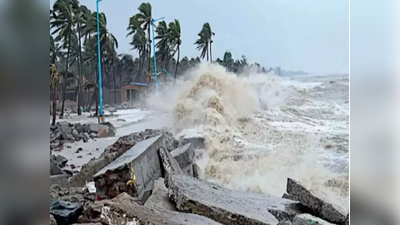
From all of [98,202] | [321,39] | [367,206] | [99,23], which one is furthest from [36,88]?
[367,206]

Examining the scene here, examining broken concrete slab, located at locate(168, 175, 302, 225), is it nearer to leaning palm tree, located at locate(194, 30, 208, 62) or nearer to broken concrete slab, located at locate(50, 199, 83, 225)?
broken concrete slab, located at locate(50, 199, 83, 225)

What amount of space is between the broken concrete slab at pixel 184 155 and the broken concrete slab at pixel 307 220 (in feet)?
1.63

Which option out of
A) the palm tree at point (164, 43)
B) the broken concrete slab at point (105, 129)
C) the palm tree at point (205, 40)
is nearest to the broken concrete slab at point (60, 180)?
the broken concrete slab at point (105, 129)

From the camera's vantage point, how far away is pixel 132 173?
1.40m

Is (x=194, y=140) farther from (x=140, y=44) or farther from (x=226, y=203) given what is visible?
(x=140, y=44)

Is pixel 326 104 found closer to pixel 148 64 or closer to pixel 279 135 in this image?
pixel 279 135

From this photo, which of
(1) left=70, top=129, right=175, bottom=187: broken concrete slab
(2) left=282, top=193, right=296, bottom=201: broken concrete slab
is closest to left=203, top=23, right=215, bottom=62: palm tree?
(1) left=70, top=129, right=175, bottom=187: broken concrete slab

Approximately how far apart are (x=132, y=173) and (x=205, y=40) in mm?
643

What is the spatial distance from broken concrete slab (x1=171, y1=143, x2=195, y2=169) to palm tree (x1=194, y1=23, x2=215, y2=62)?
41 centimetres

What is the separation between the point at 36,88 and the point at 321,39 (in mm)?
1196

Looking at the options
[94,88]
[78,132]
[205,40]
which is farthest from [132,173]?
[205,40]

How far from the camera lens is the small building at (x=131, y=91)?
4.83 feet

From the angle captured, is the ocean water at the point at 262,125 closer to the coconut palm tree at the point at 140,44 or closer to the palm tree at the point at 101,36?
the coconut palm tree at the point at 140,44

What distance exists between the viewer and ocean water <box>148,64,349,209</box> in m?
1.48
